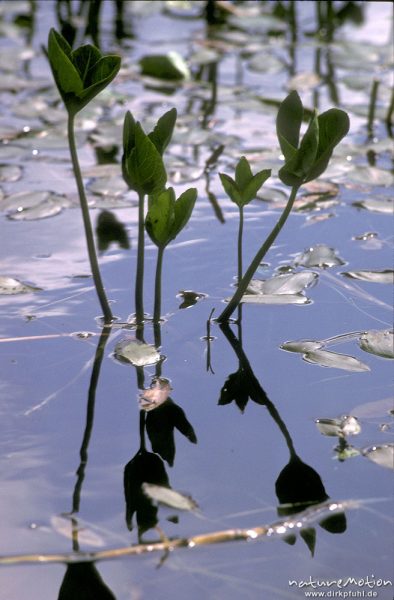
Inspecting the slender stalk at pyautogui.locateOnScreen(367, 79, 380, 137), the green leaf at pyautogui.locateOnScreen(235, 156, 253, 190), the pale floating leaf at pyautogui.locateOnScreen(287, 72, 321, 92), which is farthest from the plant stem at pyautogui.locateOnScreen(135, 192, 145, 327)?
the pale floating leaf at pyautogui.locateOnScreen(287, 72, 321, 92)

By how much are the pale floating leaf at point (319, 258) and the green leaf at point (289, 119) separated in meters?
0.27

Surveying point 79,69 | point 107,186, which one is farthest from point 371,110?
point 79,69

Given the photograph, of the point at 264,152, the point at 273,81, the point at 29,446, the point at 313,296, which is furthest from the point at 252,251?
the point at 273,81

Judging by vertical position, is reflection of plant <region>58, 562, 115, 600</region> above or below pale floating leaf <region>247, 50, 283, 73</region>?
below

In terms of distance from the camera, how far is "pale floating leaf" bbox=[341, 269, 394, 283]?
4.06ft

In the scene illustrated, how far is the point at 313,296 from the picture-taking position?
3.94 ft

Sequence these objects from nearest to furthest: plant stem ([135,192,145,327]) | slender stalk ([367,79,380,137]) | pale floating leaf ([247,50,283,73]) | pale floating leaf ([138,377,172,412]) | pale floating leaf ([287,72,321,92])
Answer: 1. pale floating leaf ([138,377,172,412])
2. plant stem ([135,192,145,327])
3. slender stalk ([367,79,380,137])
4. pale floating leaf ([287,72,321,92])
5. pale floating leaf ([247,50,283,73])

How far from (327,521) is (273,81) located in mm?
1503

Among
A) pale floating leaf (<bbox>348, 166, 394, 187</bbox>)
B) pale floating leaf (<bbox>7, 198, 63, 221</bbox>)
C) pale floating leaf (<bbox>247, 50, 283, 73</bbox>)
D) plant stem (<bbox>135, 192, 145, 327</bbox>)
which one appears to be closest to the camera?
plant stem (<bbox>135, 192, 145, 327</bbox>)

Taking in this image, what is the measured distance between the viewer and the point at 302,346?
42.3 inches

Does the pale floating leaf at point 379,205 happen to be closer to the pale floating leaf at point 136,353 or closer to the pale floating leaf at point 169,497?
the pale floating leaf at point 136,353

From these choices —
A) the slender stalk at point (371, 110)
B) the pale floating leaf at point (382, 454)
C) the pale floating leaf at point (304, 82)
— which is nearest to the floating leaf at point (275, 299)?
the pale floating leaf at point (382, 454)

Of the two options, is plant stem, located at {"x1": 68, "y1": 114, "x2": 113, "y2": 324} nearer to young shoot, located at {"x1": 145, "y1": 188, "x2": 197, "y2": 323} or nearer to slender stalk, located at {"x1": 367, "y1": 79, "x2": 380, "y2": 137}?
young shoot, located at {"x1": 145, "y1": 188, "x2": 197, "y2": 323}

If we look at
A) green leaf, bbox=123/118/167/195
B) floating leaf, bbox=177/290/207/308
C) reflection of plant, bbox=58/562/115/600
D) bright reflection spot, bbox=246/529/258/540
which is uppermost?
green leaf, bbox=123/118/167/195
